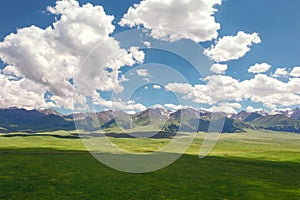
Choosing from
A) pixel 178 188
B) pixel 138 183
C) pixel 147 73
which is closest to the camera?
pixel 147 73

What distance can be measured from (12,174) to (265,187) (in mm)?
48988

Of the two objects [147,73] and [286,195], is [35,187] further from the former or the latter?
[286,195]

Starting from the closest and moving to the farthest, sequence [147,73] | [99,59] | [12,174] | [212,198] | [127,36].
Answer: [127,36]
[99,59]
[147,73]
[212,198]
[12,174]

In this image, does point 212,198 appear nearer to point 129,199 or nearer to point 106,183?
point 129,199

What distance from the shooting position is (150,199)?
41.2 meters

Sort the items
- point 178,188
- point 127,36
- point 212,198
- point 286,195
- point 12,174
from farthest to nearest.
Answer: point 12,174, point 178,188, point 286,195, point 212,198, point 127,36

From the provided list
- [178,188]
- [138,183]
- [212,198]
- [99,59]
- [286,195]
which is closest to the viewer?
[99,59]

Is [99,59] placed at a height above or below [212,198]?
above

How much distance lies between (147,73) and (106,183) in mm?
24586

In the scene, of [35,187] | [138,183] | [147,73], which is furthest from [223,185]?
[35,187]

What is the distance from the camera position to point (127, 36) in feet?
106

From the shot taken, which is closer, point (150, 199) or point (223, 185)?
point (150, 199)

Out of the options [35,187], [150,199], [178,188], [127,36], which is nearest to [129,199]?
[150,199]

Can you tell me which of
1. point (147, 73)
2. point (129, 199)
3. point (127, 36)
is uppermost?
point (127, 36)
